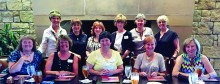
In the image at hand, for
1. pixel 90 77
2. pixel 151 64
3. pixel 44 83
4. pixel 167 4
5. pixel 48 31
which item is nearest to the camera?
pixel 44 83

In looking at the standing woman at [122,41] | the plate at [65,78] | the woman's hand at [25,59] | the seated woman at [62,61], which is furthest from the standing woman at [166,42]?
the woman's hand at [25,59]

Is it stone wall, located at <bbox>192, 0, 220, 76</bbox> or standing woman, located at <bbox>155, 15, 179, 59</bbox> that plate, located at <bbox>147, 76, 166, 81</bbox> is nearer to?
standing woman, located at <bbox>155, 15, 179, 59</bbox>

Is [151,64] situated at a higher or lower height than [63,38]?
lower

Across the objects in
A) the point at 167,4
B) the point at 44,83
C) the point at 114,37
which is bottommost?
the point at 44,83

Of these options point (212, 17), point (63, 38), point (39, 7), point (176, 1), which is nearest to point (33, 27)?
point (39, 7)

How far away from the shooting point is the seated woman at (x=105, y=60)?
3469 millimetres

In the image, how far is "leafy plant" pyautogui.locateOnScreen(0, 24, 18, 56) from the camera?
493 cm

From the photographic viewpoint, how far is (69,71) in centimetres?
346

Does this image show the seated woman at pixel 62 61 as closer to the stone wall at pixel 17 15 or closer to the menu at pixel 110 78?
the menu at pixel 110 78

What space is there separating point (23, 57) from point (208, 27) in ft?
10.1

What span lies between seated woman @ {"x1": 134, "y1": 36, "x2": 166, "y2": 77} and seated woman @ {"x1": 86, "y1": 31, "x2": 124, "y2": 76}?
0.22 meters

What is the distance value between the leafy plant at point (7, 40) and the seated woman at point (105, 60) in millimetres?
2011

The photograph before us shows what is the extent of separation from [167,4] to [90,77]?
2646mm

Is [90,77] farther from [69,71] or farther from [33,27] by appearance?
[33,27]
